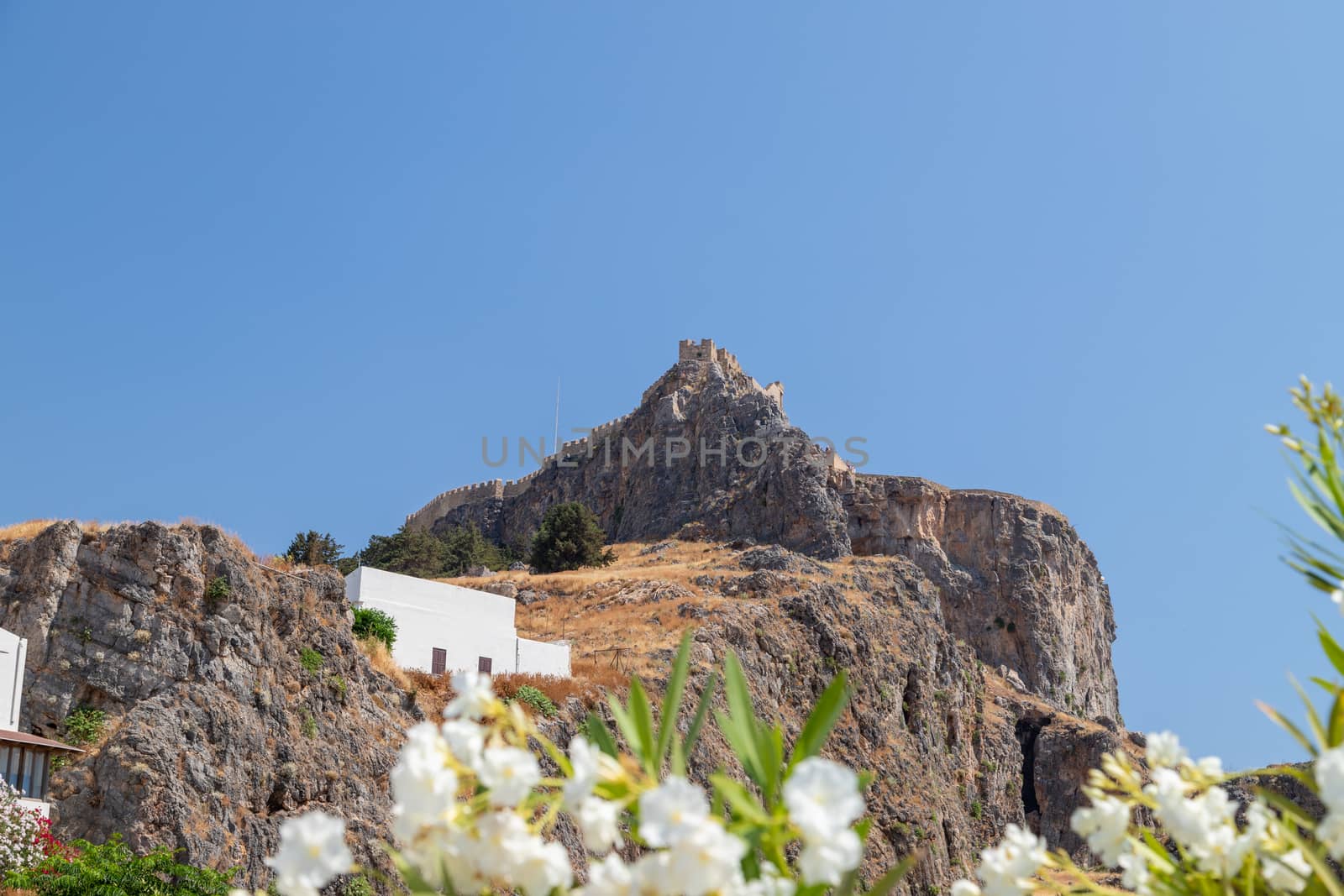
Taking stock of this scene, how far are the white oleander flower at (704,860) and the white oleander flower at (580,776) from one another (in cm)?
33

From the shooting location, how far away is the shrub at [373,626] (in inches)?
1453

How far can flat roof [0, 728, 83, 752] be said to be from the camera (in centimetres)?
2473

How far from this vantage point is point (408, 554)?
3066 inches

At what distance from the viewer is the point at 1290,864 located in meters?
4.86

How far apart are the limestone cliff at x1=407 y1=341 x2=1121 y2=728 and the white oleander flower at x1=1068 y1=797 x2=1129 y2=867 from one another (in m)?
67.4

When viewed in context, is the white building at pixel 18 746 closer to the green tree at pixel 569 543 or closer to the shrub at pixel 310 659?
the shrub at pixel 310 659

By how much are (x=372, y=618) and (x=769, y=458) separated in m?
45.1

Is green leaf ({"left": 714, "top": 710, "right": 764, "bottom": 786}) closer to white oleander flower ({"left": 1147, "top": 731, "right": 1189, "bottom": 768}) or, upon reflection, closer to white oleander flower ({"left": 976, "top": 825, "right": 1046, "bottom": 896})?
white oleander flower ({"left": 976, "top": 825, "right": 1046, "bottom": 896})

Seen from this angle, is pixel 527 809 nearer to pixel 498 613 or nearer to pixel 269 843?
pixel 269 843

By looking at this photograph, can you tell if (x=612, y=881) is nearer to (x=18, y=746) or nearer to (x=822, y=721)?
(x=822, y=721)

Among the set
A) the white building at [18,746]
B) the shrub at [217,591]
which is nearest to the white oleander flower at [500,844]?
the white building at [18,746]

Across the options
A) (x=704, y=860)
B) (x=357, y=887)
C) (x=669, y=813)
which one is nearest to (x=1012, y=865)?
(x=704, y=860)

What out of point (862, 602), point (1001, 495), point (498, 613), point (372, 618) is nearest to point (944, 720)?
point (862, 602)

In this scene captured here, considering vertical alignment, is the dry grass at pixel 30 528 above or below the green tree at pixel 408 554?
below
